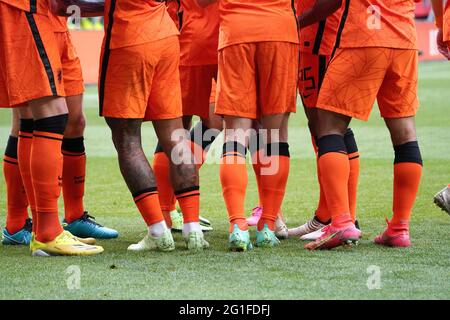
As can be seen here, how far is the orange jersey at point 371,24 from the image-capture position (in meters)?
5.72

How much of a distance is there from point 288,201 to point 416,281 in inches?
125

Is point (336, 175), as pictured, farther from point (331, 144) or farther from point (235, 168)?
point (235, 168)

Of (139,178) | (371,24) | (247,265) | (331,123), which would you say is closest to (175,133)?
(139,178)

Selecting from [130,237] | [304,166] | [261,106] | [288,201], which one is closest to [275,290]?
[261,106]

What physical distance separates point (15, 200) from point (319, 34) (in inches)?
87.8

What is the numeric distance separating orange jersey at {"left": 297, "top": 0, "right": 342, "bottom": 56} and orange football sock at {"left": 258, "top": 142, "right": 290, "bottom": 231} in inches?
26.2

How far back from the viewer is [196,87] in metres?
6.59

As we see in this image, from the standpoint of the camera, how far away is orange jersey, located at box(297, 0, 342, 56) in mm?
6160

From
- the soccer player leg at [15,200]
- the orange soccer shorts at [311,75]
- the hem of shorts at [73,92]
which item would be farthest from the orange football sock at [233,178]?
the soccer player leg at [15,200]

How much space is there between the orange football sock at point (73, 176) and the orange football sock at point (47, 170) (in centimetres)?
78

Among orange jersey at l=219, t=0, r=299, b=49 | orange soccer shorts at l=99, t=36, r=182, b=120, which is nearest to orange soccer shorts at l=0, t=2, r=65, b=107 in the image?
orange soccer shorts at l=99, t=36, r=182, b=120

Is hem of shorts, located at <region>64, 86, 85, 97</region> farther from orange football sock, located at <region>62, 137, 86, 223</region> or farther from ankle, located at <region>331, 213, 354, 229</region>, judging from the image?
ankle, located at <region>331, 213, 354, 229</region>

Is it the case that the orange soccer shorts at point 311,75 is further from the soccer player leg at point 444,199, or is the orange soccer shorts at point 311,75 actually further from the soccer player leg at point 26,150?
the soccer player leg at point 26,150
